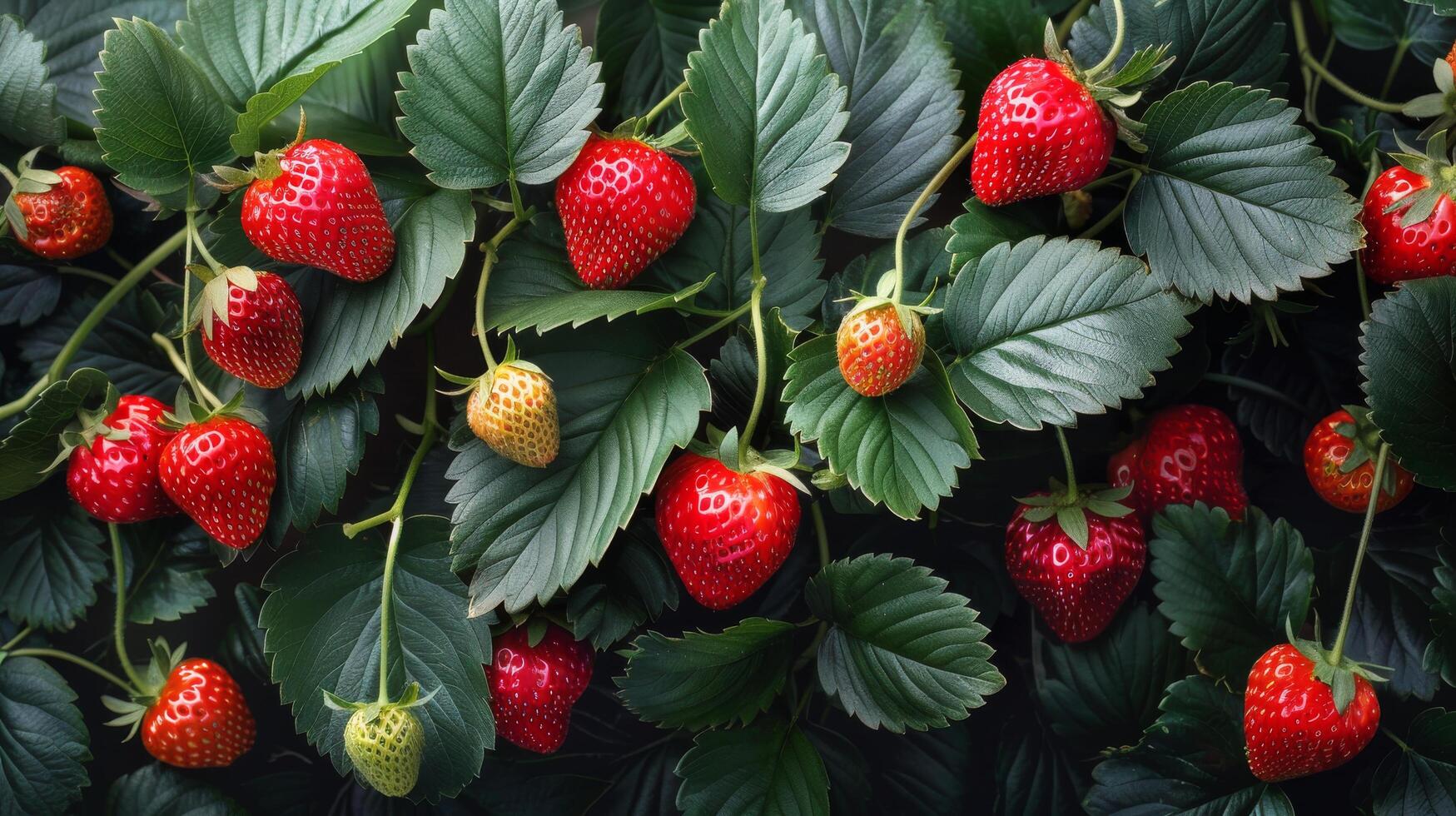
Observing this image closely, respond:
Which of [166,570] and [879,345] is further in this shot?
[166,570]

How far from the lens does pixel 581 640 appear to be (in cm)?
75

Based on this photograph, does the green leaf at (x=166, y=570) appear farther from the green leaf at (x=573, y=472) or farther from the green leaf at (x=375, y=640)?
the green leaf at (x=573, y=472)

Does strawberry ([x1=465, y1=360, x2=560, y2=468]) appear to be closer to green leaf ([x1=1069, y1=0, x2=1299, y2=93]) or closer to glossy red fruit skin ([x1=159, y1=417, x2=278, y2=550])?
glossy red fruit skin ([x1=159, y1=417, x2=278, y2=550])

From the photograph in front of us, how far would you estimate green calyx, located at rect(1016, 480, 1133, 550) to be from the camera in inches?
29.1

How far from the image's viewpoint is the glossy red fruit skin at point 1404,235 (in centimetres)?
69

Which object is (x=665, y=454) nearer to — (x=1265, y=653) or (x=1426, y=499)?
(x=1265, y=653)

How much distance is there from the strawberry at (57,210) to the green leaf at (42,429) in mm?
115

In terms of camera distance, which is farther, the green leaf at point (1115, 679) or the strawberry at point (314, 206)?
the green leaf at point (1115, 679)

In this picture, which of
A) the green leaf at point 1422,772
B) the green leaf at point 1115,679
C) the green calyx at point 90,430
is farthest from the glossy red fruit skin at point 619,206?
the green leaf at point 1422,772

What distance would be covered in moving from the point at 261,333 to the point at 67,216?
22cm

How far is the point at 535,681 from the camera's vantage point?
2.42 ft

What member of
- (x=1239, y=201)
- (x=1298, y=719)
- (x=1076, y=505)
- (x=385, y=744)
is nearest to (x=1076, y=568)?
(x=1076, y=505)

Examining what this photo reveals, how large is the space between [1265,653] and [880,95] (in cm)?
48

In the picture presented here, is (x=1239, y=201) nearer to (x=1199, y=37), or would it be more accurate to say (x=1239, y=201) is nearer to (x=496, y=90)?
(x=1199, y=37)
